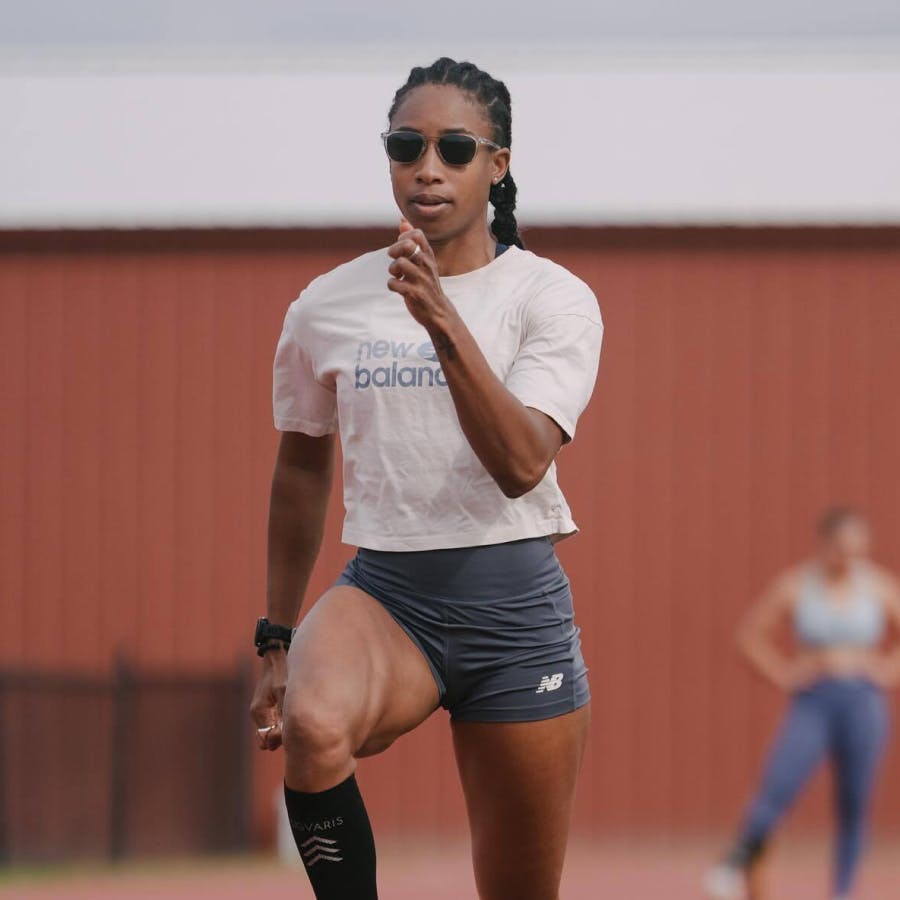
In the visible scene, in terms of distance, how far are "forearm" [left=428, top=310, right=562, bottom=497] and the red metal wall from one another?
25.7 ft

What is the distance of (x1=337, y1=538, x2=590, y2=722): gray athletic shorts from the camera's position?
11.8 feet

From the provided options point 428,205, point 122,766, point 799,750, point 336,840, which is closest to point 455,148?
point 428,205

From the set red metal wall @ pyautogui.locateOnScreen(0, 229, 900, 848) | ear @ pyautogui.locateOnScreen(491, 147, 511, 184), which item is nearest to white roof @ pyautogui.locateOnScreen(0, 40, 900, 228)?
red metal wall @ pyautogui.locateOnScreen(0, 229, 900, 848)

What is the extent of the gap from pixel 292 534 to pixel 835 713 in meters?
4.88

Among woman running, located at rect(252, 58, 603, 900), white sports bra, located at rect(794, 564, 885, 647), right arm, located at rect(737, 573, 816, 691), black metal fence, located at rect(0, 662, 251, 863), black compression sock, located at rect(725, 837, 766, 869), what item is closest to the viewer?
woman running, located at rect(252, 58, 603, 900)

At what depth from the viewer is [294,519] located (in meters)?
3.99

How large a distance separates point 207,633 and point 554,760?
791cm

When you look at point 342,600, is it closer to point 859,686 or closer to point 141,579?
point 859,686

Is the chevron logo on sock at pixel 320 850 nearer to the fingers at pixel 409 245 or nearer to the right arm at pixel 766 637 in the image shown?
the fingers at pixel 409 245

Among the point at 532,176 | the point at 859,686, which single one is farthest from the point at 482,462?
the point at 532,176

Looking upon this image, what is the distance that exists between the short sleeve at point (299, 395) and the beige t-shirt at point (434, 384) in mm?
81

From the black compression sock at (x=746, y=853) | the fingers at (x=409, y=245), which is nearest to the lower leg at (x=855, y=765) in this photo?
the black compression sock at (x=746, y=853)

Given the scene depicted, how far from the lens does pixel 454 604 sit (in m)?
3.60

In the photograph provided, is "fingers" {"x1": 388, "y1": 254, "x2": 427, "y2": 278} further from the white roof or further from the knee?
the white roof
